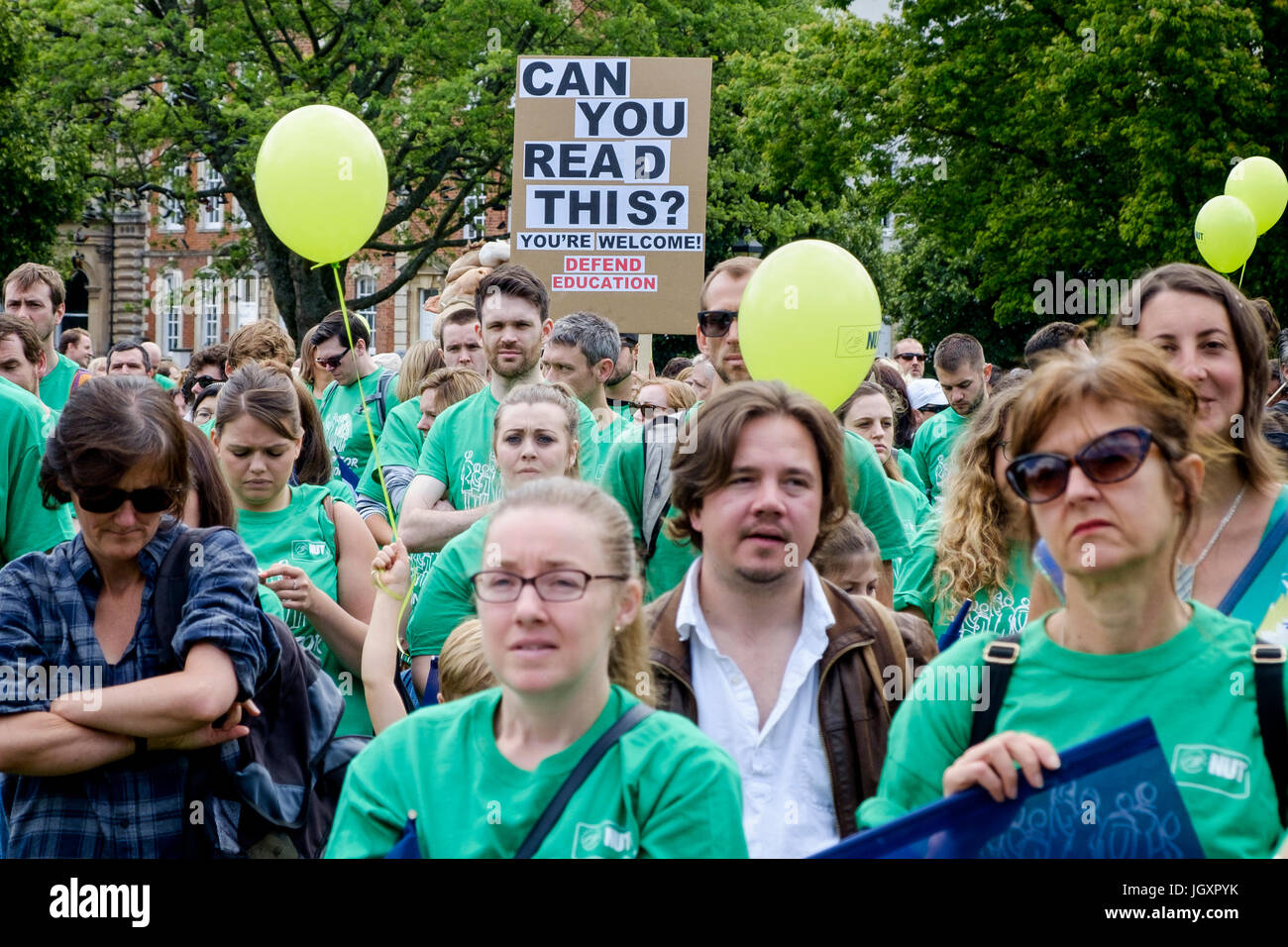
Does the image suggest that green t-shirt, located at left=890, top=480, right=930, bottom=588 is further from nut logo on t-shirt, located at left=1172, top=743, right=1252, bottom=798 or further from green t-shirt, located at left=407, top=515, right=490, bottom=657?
nut logo on t-shirt, located at left=1172, top=743, right=1252, bottom=798

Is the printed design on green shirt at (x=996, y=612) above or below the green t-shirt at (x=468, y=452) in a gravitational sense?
below

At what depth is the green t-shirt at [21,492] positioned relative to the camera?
192 inches

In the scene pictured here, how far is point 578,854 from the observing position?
8.16 feet

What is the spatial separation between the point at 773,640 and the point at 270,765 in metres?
1.16

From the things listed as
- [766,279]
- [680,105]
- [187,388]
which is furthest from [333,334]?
[766,279]

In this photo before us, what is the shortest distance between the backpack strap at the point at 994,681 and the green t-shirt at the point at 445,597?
2490mm

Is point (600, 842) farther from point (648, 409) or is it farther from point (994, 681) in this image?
point (648, 409)

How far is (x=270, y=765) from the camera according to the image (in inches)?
133

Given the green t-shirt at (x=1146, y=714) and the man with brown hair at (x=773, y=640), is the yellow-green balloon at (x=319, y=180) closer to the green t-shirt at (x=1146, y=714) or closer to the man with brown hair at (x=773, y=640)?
the man with brown hair at (x=773, y=640)

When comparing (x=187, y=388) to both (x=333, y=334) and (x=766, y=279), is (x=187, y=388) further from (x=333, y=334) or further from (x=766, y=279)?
(x=766, y=279)

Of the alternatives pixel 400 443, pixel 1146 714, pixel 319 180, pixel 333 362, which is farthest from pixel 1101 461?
pixel 333 362

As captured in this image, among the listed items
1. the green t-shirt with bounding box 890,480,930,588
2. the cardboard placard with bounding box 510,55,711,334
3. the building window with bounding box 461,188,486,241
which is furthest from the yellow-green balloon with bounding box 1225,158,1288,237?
the building window with bounding box 461,188,486,241

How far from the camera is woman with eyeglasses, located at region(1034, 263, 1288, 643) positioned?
3.20 meters

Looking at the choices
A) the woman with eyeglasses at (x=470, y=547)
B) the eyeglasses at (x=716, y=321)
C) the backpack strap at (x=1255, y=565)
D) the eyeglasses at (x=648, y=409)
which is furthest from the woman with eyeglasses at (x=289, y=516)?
the backpack strap at (x=1255, y=565)
